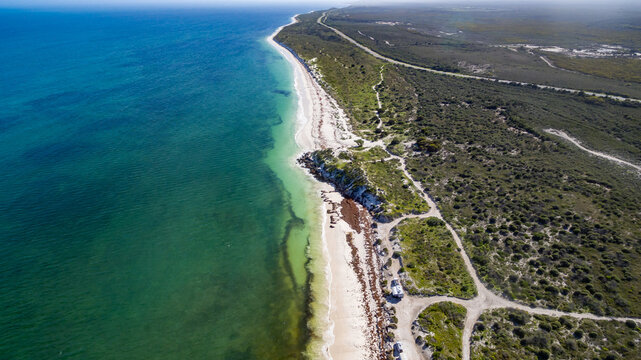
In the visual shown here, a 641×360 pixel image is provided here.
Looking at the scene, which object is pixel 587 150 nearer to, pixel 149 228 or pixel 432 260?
pixel 432 260

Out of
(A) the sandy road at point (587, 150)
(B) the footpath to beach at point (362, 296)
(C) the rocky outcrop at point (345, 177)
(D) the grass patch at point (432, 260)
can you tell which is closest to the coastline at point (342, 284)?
(B) the footpath to beach at point (362, 296)

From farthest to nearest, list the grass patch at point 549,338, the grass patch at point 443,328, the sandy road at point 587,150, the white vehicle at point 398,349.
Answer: the sandy road at point 587,150 → the white vehicle at point 398,349 → the grass patch at point 443,328 → the grass patch at point 549,338

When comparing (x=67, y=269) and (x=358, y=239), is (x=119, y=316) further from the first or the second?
(x=358, y=239)

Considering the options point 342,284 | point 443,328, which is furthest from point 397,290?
point 342,284

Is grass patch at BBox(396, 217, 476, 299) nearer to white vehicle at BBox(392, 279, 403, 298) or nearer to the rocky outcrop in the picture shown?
white vehicle at BBox(392, 279, 403, 298)

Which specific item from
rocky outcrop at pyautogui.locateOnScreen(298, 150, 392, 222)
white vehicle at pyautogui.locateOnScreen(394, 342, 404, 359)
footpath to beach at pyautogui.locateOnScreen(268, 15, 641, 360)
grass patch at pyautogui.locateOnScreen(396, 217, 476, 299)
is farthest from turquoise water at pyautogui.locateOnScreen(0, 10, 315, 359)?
grass patch at pyautogui.locateOnScreen(396, 217, 476, 299)

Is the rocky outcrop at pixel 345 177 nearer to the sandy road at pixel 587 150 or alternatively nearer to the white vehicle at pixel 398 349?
the white vehicle at pixel 398 349

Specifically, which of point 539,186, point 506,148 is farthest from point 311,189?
point 506,148
